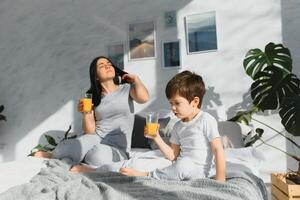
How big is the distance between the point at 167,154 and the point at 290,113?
870mm

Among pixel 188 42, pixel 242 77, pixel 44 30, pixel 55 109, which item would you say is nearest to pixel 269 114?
pixel 242 77

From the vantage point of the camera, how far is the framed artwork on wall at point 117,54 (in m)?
3.07

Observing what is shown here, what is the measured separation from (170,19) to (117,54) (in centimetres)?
63

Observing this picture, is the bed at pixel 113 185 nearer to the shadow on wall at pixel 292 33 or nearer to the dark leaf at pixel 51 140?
the shadow on wall at pixel 292 33

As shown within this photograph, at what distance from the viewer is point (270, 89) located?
82.9 inches

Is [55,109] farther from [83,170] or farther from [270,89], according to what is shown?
[270,89]

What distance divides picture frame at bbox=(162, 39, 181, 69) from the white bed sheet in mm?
1186

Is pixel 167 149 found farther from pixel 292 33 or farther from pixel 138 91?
pixel 292 33

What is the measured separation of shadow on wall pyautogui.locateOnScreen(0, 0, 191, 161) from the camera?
10.3ft

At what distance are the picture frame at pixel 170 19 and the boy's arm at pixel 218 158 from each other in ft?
5.72

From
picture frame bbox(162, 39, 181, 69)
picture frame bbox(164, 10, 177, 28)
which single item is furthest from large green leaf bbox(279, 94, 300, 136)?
picture frame bbox(164, 10, 177, 28)

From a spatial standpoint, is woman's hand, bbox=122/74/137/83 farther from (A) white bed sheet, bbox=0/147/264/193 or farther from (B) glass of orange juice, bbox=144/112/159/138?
(B) glass of orange juice, bbox=144/112/159/138

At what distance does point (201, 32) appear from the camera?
278 centimetres

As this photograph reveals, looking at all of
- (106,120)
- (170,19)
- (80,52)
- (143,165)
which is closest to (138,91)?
(106,120)
